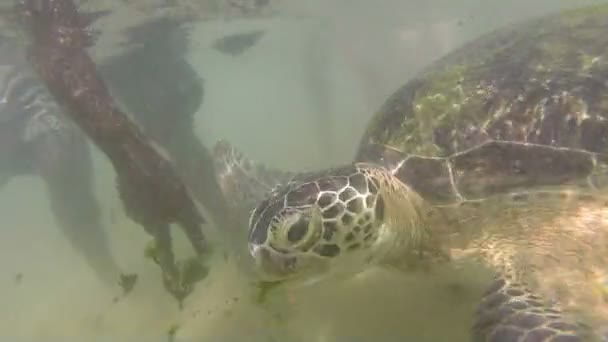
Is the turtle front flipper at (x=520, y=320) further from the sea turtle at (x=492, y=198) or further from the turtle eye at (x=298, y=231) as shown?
the turtle eye at (x=298, y=231)

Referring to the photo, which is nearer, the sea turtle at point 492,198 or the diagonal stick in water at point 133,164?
the sea turtle at point 492,198

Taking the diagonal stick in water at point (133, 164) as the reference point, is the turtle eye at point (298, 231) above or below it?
above

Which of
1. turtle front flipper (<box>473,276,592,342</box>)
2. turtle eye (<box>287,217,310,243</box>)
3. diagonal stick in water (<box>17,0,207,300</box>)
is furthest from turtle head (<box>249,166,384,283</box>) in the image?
diagonal stick in water (<box>17,0,207,300</box>)

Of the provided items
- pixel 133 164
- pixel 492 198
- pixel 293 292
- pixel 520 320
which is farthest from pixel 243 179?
pixel 520 320

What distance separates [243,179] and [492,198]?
2.83 metres

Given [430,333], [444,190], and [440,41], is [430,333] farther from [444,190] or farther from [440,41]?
[440,41]

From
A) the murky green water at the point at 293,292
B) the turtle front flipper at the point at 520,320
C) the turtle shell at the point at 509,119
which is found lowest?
the murky green water at the point at 293,292

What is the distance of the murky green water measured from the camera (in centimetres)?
361

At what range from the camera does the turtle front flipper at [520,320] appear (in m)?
2.44

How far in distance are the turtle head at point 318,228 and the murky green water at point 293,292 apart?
2.51 ft

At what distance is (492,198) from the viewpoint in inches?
133

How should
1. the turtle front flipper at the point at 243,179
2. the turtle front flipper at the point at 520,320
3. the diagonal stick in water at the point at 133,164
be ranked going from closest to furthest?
the turtle front flipper at the point at 520,320 < the turtle front flipper at the point at 243,179 < the diagonal stick in water at the point at 133,164

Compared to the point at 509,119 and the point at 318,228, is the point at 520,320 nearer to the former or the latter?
the point at 318,228

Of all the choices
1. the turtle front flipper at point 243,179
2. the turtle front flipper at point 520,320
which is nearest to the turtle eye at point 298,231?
the turtle front flipper at point 520,320
